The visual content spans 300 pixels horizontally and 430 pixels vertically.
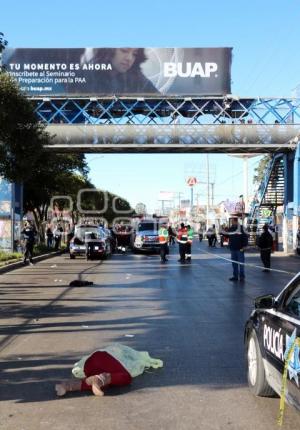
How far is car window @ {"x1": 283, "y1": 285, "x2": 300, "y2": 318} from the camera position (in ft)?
16.8

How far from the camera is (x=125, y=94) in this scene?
115 feet

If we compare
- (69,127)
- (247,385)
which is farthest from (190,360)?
(69,127)

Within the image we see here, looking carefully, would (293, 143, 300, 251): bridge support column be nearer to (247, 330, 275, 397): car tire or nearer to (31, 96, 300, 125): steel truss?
(31, 96, 300, 125): steel truss

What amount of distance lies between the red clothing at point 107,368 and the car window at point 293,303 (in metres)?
1.96

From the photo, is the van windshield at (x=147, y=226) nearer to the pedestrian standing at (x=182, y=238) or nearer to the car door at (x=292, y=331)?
the pedestrian standing at (x=182, y=238)

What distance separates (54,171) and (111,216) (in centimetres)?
6463

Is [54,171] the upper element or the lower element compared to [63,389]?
upper

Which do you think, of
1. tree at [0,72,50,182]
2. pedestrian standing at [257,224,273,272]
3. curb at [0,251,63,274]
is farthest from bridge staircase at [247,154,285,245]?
tree at [0,72,50,182]

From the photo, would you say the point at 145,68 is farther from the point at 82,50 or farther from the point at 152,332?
the point at 152,332

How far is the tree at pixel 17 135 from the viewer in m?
17.8

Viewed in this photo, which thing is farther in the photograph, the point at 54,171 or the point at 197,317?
the point at 54,171

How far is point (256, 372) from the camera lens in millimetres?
5840

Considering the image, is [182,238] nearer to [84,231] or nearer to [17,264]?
[17,264]

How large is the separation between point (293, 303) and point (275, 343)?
0.37 m
